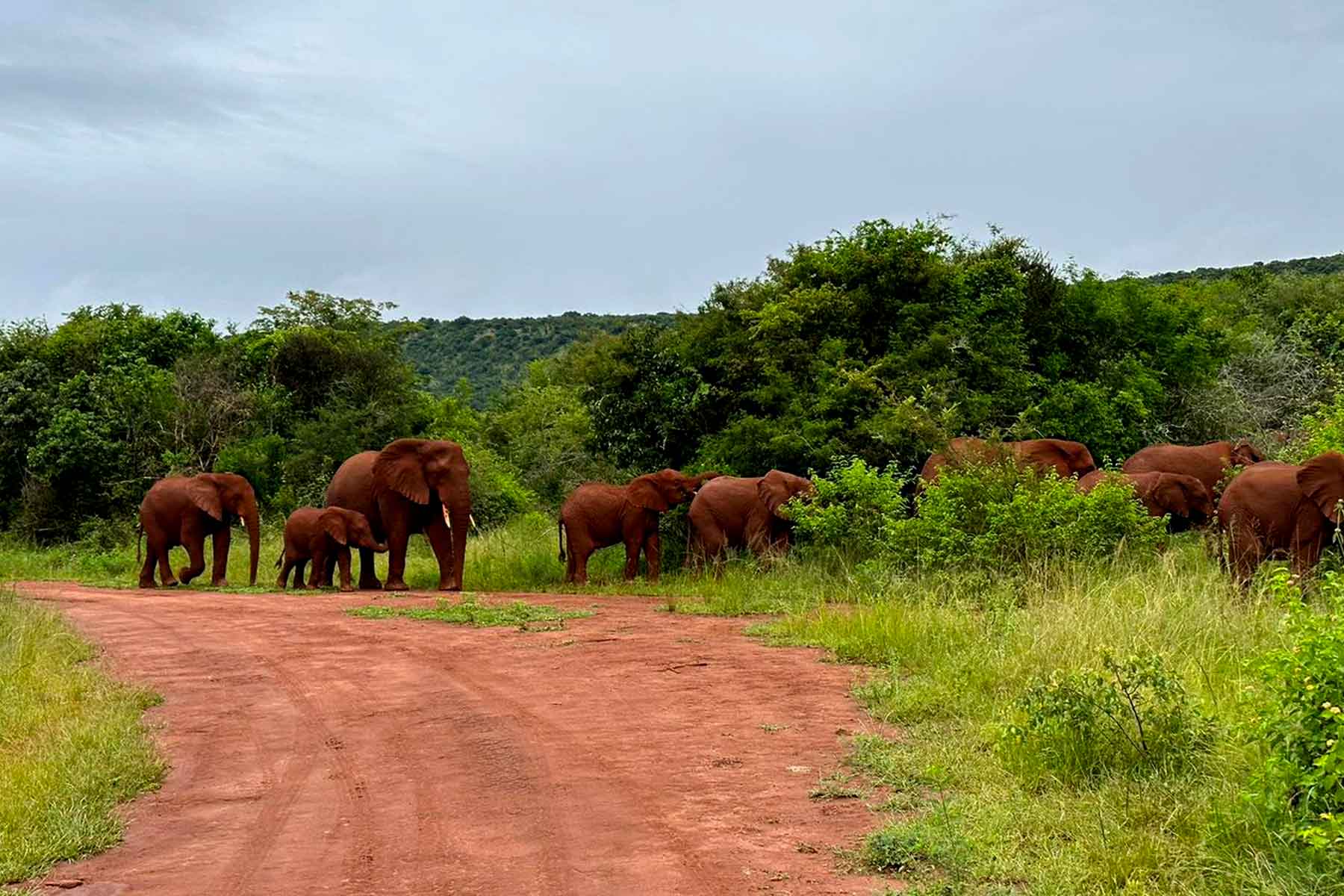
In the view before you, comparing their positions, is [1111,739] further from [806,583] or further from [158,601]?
[158,601]

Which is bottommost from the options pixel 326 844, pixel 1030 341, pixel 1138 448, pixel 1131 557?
pixel 326 844

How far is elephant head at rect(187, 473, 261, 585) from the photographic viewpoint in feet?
70.8

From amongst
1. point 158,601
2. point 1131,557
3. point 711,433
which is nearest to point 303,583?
point 158,601

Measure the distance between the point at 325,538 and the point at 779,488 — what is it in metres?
7.19

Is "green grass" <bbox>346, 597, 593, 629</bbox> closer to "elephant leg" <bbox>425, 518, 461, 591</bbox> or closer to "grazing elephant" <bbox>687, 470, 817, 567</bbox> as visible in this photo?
"elephant leg" <bbox>425, 518, 461, 591</bbox>

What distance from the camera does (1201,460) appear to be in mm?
19906

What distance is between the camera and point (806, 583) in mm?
16047

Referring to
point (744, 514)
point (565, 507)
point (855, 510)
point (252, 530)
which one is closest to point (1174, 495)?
point (855, 510)

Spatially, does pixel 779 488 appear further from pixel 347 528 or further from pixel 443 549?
pixel 347 528

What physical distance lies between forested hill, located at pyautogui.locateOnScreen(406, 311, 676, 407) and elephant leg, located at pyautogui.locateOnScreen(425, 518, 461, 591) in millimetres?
49997

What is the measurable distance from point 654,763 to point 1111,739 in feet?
8.40

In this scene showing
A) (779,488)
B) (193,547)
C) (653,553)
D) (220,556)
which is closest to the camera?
(779,488)

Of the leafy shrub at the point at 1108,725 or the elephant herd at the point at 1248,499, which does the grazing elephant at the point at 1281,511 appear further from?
the leafy shrub at the point at 1108,725

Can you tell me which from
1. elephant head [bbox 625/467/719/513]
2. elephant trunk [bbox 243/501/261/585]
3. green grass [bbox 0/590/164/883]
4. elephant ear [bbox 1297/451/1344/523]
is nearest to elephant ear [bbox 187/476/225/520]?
elephant trunk [bbox 243/501/261/585]
